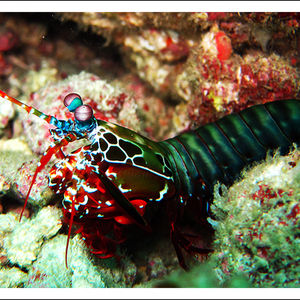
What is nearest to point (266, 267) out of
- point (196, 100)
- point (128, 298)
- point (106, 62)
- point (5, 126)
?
point (128, 298)

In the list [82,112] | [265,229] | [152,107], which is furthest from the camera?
[152,107]

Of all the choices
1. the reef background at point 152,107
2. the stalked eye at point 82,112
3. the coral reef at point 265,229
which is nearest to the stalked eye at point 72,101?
the stalked eye at point 82,112

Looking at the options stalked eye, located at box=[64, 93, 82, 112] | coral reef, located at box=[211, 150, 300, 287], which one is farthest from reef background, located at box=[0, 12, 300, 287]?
stalked eye, located at box=[64, 93, 82, 112]

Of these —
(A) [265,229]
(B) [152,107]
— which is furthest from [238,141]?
(B) [152,107]

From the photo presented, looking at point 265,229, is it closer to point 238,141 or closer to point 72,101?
point 238,141

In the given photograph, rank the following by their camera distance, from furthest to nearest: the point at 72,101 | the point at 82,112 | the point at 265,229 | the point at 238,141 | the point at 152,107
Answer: the point at 152,107, the point at 238,141, the point at 72,101, the point at 82,112, the point at 265,229

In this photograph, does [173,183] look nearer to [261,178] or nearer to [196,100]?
[261,178]
